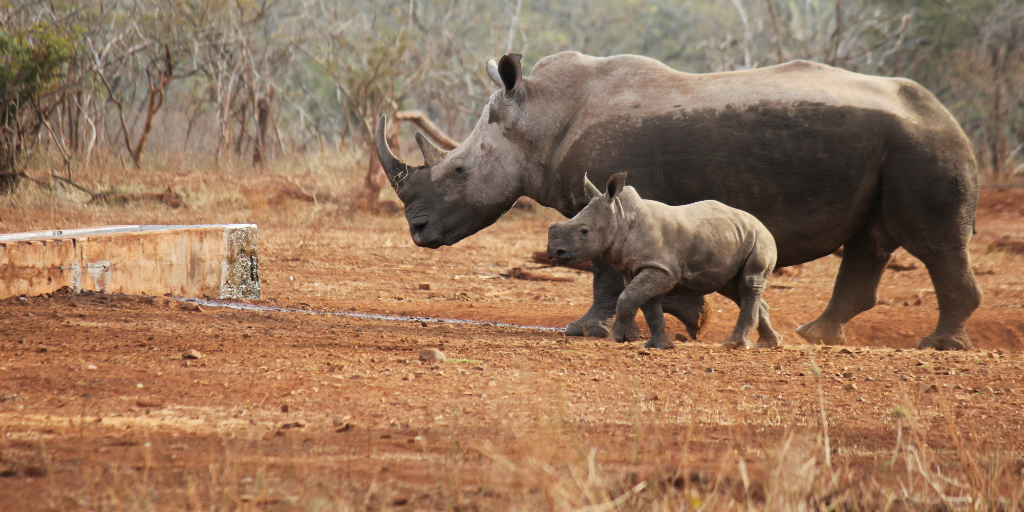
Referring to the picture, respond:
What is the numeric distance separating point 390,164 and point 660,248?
2.20 m

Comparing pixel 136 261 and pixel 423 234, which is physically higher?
pixel 423 234

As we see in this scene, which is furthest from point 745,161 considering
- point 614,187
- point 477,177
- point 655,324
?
point 477,177

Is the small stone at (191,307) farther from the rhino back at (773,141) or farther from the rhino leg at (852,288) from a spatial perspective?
the rhino leg at (852,288)

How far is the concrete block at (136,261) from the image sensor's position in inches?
211

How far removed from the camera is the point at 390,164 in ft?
20.7

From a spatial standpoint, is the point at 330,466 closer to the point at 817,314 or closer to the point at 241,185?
the point at 817,314

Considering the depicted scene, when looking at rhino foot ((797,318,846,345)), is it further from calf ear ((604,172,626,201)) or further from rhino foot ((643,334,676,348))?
calf ear ((604,172,626,201))

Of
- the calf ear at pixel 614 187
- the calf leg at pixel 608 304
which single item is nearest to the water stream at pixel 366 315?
the calf leg at pixel 608 304

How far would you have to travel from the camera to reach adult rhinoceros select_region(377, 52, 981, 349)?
5.48m

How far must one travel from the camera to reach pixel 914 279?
9383mm

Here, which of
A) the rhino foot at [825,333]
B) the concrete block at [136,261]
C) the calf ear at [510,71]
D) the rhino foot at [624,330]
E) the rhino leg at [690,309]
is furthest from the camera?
the rhino foot at [825,333]

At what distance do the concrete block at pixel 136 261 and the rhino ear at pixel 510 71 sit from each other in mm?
2080

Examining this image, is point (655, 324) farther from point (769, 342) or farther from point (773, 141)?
point (773, 141)

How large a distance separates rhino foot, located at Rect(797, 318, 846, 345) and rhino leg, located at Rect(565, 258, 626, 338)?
4.75ft
